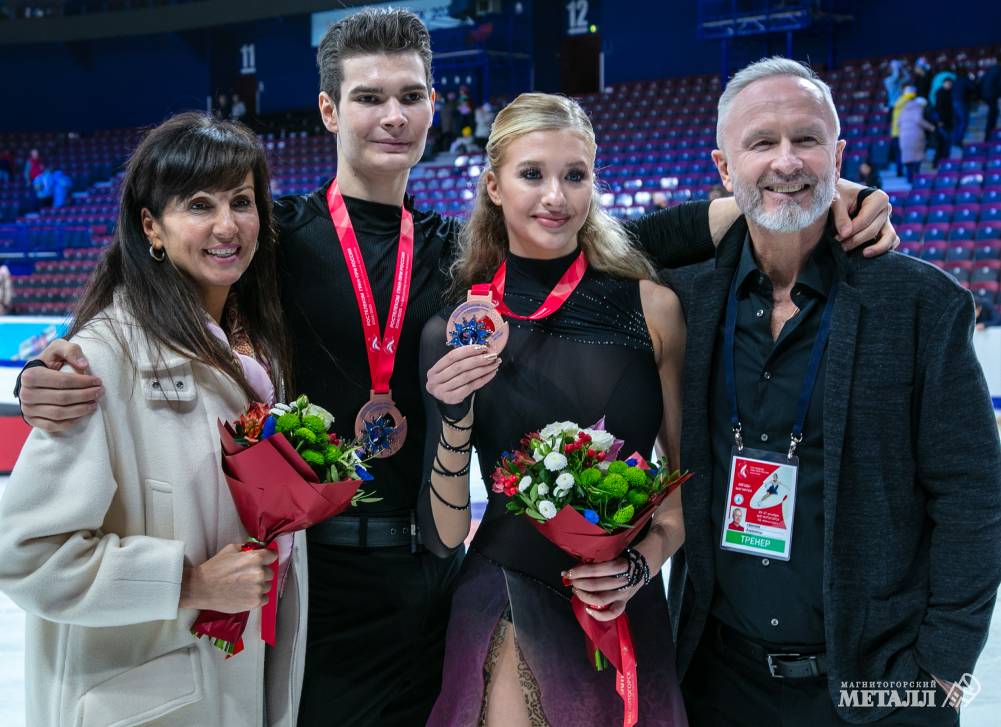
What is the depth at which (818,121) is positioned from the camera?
2.03 metres

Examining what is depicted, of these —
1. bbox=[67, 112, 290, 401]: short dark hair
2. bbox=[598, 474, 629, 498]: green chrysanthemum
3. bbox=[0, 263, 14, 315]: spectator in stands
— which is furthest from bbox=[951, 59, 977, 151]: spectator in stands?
bbox=[598, 474, 629, 498]: green chrysanthemum

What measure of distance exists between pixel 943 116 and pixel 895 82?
110 centimetres

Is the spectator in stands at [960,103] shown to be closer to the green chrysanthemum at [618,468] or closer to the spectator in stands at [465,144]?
the spectator in stands at [465,144]

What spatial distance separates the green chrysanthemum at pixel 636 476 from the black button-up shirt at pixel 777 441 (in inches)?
13.2

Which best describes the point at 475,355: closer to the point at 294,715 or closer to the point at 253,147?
the point at 253,147

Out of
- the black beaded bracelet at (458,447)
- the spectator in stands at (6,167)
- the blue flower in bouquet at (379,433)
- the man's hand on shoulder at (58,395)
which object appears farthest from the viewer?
the spectator in stands at (6,167)

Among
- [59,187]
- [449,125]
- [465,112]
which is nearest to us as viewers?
[465,112]

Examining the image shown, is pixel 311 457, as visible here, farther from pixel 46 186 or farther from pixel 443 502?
pixel 46 186

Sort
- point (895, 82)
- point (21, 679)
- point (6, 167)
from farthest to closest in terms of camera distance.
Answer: point (6, 167) → point (895, 82) → point (21, 679)

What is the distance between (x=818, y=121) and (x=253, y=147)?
43.9 inches

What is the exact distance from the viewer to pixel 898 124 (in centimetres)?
1368

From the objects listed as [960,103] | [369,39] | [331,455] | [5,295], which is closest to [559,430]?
[331,455]

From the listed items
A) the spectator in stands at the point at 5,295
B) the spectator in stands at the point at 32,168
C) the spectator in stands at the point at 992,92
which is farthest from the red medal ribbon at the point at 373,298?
the spectator in stands at the point at 32,168

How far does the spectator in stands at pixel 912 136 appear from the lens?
42.8 feet
